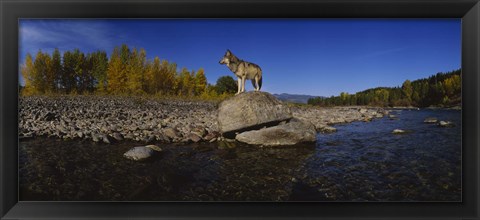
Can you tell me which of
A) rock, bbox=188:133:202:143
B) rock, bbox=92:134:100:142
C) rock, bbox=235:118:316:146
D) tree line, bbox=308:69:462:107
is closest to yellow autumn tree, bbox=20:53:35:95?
rock, bbox=92:134:100:142

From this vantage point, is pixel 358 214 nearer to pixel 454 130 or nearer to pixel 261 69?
pixel 454 130

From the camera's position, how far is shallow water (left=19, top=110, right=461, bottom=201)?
9.20ft

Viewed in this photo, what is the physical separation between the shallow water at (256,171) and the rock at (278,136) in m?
0.19

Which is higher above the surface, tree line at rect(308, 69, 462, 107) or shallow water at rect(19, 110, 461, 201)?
tree line at rect(308, 69, 462, 107)

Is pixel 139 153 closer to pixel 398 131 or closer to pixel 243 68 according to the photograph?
pixel 243 68

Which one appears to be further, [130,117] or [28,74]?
[130,117]

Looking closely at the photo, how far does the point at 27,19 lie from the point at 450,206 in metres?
5.07

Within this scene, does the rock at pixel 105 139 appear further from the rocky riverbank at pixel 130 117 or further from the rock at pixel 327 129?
the rock at pixel 327 129

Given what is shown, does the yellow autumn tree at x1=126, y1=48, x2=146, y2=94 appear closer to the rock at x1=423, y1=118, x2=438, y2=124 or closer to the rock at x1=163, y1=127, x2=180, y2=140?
the rock at x1=163, y1=127, x2=180, y2=140

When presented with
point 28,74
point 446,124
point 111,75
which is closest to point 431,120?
point 446,124

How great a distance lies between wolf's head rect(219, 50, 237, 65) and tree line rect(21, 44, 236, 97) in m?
0.32
